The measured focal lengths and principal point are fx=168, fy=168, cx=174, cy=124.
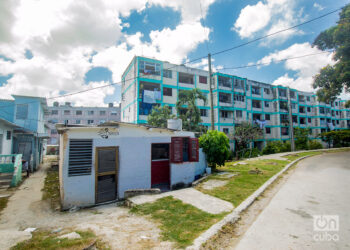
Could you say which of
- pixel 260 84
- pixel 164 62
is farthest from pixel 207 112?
pixel 260 84

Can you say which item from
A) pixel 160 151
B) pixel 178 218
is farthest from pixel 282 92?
pixel 178 218

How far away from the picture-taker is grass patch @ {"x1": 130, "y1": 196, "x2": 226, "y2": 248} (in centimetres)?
385

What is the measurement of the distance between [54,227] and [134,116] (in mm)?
17813

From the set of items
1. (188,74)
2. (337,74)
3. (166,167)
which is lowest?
(166,167)

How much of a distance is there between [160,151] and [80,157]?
12.4 ft

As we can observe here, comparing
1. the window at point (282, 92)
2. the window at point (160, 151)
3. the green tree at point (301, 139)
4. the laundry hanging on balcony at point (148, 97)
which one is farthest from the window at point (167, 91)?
the window at point (282, 92)

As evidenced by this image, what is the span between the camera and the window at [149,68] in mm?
21969

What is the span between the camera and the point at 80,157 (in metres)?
6.24

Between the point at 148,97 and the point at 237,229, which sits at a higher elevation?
the point at 148,97

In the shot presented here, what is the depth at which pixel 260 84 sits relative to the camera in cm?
3462

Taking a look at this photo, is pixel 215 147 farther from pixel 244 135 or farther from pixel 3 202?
pixel 244 135

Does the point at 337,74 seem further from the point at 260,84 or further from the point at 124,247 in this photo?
the point at 124,247

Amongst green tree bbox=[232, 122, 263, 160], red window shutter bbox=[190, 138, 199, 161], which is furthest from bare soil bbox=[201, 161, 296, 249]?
green tree bbox=[232, 122, 263, 160]

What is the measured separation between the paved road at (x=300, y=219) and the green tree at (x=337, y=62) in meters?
16.1
